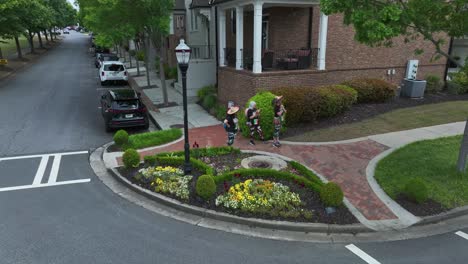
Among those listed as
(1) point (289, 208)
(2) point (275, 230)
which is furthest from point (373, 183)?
(2) point (275, 230)

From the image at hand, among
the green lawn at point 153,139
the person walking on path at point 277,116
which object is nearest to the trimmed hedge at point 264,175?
the person walking on path at point 277,116

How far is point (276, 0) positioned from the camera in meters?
12.3

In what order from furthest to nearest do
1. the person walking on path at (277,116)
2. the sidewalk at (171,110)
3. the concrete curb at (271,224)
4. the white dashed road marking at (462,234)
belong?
the sidewalk at (171,110) → the person walking on path at (277,116) → the concrete curb at (271,224) → the white dashed road marking at (462,234)

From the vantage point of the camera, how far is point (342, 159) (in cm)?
951

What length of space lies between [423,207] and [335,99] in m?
5.99

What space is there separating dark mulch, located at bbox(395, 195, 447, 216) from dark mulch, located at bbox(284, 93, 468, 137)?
496 cm

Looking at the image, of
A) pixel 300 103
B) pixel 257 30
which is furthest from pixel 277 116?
pixel 257 30

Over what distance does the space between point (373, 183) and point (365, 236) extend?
216 centimetres

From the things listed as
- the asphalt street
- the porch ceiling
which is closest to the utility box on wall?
the porch ceiling

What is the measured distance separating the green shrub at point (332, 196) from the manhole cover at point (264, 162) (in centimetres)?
218

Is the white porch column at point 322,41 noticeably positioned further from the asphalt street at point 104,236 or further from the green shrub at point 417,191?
the asphalt street at point 104,236

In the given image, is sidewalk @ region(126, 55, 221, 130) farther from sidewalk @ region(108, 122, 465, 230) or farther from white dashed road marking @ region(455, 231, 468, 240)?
white dashed road marking @ region(455, 231, 468, 240)

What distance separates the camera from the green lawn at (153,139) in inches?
437

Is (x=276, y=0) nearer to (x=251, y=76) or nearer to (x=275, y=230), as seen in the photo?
(x=251, y=76)
